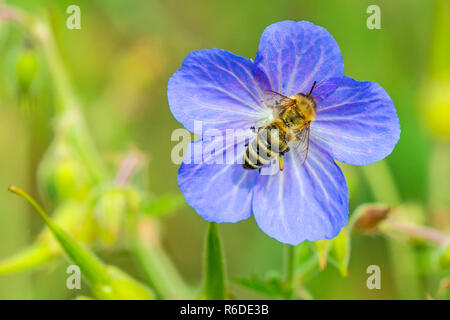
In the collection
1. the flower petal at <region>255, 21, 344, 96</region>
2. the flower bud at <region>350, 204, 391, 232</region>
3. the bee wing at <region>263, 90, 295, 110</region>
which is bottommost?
the flower bud at <region>350, 204, 391, 232</region>

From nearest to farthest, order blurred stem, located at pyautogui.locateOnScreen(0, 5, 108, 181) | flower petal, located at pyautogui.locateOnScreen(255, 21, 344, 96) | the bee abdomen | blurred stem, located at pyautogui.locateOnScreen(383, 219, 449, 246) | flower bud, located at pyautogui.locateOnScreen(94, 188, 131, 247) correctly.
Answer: flower petal, located at pyautogui.locateOnScreen(255, 21, 344, 96), the bee abdomen, blurred stem, located at pyautogui.locateOnScreen(383, 219, 449, 246), flower bud, located at pyautogui.locateOnScreen(94, 188, 131, 247), blurred stem, located at pyautogui.locateOnScreen(0, 5, 108, 181)

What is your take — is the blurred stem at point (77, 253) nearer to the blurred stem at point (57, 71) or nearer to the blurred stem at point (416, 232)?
the blurred stem at point (57, 71)

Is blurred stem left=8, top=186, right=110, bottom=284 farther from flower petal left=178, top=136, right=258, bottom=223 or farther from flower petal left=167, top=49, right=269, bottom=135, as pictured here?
flower petal left=167, top=49, right=269, bottom=135

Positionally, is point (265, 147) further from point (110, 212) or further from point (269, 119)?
point (110, 212)

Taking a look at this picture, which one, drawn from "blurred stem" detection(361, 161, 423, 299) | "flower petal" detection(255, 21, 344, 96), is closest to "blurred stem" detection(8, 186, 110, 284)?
"flower petal" detection(255, 21, 344, 96)

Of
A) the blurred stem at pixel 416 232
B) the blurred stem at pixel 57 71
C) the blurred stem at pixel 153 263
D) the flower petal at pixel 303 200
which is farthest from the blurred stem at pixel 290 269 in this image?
the blurred stem at pixel 57 71

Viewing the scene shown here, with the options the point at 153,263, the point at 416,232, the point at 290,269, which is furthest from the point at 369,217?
the point at 153,263
